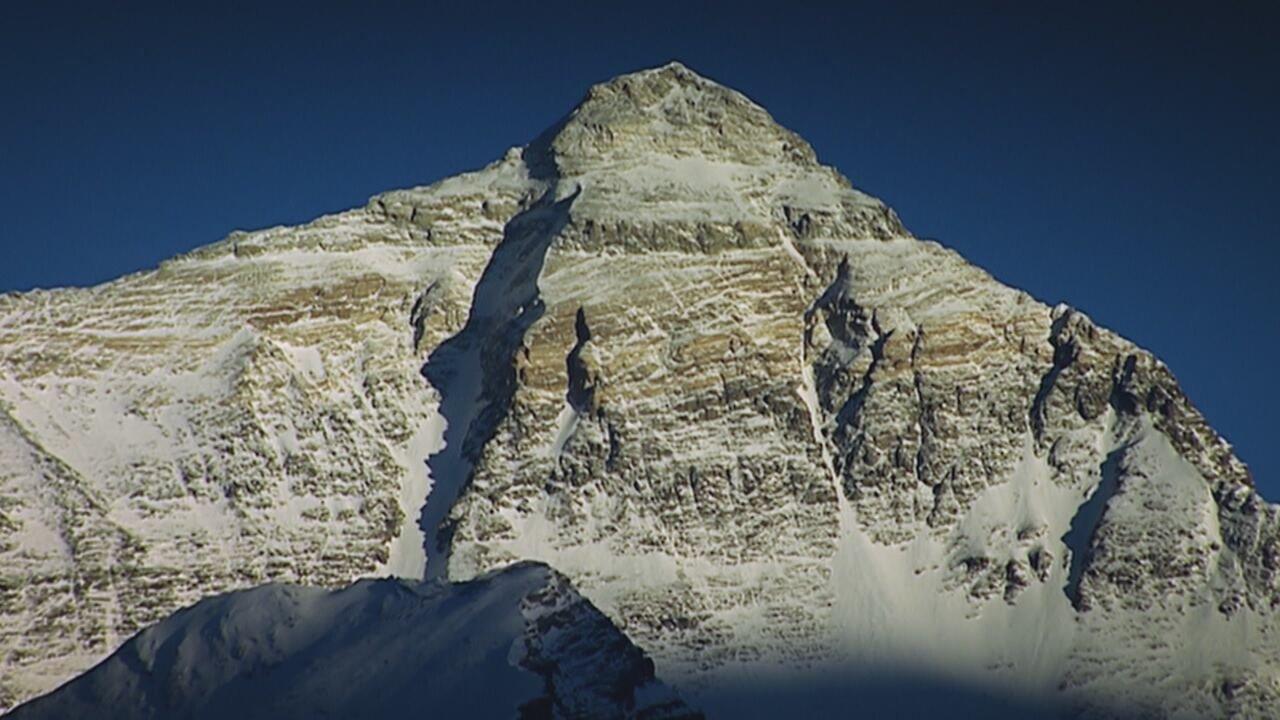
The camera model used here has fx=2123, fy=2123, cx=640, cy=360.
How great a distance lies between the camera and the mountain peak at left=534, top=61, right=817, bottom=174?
583 feet

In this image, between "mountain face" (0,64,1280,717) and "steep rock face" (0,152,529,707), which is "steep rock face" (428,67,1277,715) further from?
"steep rock face" (0,152,529,707)

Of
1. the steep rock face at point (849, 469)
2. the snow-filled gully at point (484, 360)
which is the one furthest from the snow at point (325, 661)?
the snow-filled gully at point (484, 360)

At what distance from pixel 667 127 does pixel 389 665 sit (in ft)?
375

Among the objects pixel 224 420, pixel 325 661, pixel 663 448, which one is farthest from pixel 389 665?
pixel 224 420

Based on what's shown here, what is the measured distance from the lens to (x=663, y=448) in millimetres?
151875

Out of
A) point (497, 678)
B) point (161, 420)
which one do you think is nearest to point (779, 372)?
point (161, 420)

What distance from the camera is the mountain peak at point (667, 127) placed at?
178 m

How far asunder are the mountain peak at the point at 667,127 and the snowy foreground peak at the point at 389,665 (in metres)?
105

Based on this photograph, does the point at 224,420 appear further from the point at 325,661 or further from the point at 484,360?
the point at 325,661

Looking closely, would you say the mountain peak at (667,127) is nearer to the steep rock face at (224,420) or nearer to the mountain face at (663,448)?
the mountain face at (663,448)

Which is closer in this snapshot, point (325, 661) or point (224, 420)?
point (325, 661)

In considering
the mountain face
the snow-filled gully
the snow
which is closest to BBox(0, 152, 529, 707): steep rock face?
the mountain face

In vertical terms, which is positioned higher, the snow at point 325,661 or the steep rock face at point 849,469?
the steep rock face at point 849,469

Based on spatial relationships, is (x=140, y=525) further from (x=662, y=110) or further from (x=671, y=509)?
(x=662, y=110)
